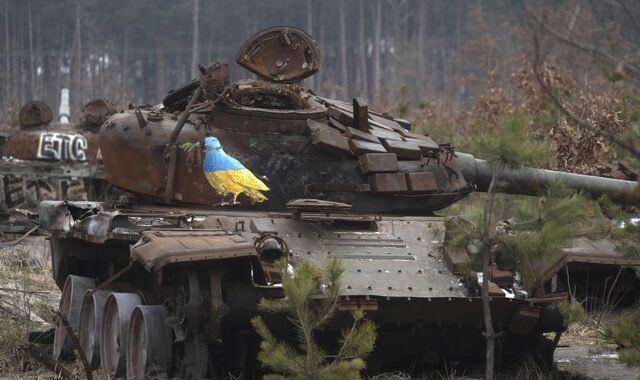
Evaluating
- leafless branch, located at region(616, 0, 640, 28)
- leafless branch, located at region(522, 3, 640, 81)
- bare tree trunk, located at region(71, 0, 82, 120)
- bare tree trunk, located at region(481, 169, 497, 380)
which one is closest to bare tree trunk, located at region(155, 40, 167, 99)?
bare tree trunk, located at region(71, 0, 82, 120)

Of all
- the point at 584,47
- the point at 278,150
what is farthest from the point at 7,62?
the point at 584,47

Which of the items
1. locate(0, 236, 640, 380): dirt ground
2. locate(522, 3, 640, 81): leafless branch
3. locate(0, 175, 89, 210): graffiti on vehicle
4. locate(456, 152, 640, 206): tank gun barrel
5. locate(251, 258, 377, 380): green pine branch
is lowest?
locate(0, 236, 640, 380): dirt ground

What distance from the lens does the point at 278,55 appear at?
1138cm

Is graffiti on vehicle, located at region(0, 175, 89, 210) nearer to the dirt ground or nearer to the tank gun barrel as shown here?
the dirt ground

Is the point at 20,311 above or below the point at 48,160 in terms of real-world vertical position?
below

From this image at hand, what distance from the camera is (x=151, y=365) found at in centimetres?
945

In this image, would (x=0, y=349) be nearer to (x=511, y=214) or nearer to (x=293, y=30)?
(x=293, y=30)

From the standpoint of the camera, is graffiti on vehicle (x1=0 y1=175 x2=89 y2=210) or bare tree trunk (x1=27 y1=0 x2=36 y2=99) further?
bare tree trunk (x1=27 y1=0 x2=36 y2=99)

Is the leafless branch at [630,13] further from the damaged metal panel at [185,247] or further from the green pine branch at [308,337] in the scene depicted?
the damaged metal panel at [185,247]

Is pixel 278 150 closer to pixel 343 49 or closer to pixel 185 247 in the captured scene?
pixel 185 247

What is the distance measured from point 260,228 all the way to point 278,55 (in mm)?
2110

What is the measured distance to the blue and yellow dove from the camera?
10.5 m

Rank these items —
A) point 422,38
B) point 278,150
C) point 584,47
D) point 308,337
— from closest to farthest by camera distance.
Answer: point 584,47
point 308,337
point 278,150
point 422,38

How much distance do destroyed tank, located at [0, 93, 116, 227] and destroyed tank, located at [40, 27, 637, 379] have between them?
994 centimetres
